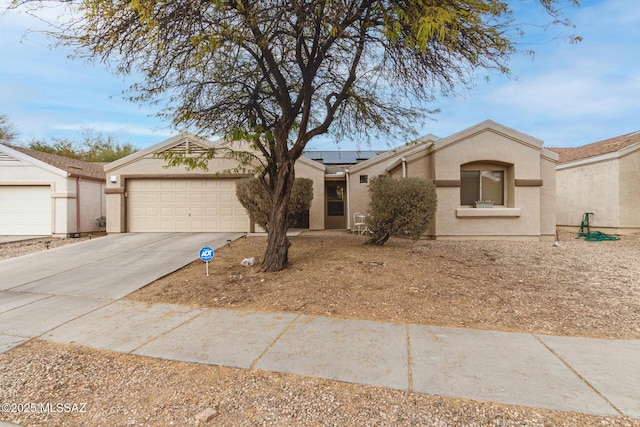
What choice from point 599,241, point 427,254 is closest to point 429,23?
point 427,254

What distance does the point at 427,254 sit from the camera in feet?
26.1

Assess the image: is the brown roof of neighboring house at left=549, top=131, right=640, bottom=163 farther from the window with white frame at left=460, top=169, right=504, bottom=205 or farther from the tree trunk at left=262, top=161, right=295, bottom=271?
the tree trunk at left=262, top=161, right=295, bottom=271

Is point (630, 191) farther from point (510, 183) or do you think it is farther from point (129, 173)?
point (129, 173)

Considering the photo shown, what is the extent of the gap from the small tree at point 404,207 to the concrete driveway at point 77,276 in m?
4.93

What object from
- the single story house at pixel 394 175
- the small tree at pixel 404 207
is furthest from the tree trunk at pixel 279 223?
the single story house at pixel 394 175

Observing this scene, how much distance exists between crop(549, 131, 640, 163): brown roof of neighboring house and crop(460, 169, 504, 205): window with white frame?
5.27 m

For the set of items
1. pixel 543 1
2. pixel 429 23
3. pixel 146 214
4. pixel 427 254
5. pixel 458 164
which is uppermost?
Answer: pixel 543 1

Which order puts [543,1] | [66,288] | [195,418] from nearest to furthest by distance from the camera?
[195,418]
[543,1]
[66,288]

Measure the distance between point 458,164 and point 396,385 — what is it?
9.90m

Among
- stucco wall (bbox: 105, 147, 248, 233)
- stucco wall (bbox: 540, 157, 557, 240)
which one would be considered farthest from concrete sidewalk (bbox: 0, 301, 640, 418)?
stucco wall (bbox: 540, 157, 557, 240)

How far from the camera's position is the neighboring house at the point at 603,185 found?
12250 mm

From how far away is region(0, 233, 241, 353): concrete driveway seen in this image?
4.61 meters

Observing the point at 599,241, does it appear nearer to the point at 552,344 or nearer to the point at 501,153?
the point at 501,153

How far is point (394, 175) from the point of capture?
1292cm
